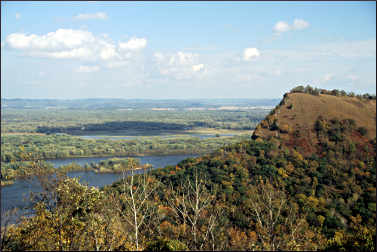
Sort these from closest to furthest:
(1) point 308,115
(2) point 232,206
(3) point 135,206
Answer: (3) point 135,206, (2) point 232,206, (1) point 308,115

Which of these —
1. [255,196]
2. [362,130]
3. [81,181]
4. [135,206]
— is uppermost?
[362,130]

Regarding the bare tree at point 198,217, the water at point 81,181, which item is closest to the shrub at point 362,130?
the water at point 81,181

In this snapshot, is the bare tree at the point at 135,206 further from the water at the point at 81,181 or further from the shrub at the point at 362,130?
the shrub at the point at 362,130

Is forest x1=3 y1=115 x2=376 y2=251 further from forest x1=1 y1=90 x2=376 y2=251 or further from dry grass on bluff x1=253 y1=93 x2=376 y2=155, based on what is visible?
dry grass on bluff x1=253 y1=93 x2=376 y2=155

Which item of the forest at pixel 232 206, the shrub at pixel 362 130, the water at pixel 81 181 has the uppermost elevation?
the shrub at pixel 362 130

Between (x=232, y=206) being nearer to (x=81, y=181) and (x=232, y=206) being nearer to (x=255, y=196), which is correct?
(x=255, y=196)

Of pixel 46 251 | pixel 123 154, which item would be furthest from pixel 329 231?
pixel 123 154

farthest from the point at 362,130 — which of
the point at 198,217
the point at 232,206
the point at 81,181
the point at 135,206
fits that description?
the point at 81,181

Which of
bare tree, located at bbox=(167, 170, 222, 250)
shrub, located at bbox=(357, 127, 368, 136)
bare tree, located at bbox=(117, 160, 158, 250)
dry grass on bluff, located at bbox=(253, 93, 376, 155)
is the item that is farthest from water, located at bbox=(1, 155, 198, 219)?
shrub, located at bbox=(357, 127, 368, 136)
